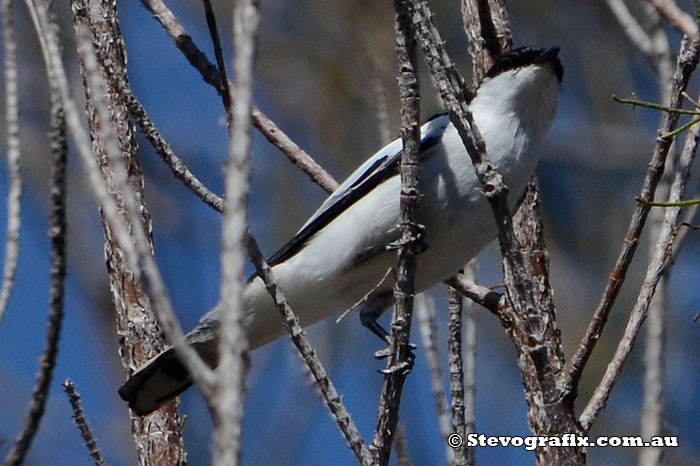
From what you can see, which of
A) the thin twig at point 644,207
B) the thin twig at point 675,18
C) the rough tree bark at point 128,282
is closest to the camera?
the thin twig at point 675,18

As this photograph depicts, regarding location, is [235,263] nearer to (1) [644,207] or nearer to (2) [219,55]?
(2) [219,55]

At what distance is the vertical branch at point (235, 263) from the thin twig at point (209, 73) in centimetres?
93

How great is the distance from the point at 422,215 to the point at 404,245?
73 centimetres

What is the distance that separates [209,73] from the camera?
7.55ft

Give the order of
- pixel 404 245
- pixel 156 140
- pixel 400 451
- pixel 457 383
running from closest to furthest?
pixel 156 140
pixel 404 245
pixel 457 383
pixel 400 451

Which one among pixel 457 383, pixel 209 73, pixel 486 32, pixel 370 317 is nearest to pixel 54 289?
pixel 209 73

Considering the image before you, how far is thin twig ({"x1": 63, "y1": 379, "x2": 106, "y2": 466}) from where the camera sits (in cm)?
253

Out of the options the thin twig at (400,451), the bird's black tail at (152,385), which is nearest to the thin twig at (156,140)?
the bird's black tail at (152,385)

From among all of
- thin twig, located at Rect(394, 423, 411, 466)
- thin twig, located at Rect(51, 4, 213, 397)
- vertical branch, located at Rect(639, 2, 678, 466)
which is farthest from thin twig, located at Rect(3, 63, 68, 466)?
vertical branch, located at Rect(639, 2, 678, 466)

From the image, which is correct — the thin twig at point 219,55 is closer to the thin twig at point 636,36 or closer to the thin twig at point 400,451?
the thin twig at point 636,36

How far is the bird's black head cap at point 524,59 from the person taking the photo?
3.54 meters

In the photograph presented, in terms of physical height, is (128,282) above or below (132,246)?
above

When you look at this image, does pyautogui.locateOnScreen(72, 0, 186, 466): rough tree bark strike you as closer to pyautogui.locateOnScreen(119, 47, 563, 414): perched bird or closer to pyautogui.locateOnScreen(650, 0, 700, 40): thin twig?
pyautogui.locateOnScreen(119, 47, 563, 414): perched bird

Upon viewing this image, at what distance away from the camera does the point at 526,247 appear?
3.34 meters
